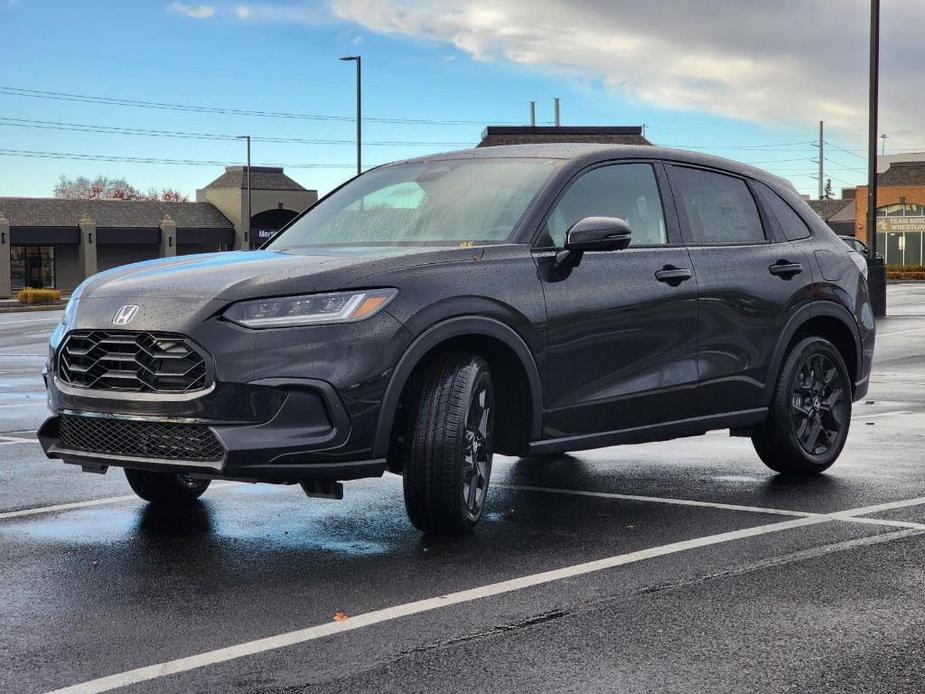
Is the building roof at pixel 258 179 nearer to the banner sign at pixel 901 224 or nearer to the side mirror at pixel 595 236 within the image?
the banner sign at pixel 901 224

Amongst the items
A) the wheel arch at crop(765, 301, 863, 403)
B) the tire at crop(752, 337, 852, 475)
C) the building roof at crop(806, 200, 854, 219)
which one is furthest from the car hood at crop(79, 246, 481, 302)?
the building roof at crop(806, 200, 854, 219)

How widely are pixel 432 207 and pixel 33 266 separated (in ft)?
229

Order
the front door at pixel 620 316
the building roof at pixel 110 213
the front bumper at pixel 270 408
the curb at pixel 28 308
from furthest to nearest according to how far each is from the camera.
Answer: the building roof at pixel 110 213
the curb at pixel 28 308
the front door at pixel 620 316
the front bumper at pixel 270 408

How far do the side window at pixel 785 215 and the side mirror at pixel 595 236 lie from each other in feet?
6.43

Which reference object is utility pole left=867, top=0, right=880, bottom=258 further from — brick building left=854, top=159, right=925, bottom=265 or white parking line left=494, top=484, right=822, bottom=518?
A: brick building left=854, top=159, right=925, bottom=265

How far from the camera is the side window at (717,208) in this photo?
25.6 ft

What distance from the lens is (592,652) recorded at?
4.60 meters

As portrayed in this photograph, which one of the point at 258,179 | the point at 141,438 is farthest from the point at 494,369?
the point at 258,179

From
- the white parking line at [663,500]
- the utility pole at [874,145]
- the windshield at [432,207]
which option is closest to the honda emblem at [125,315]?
the windshield at [432,207]

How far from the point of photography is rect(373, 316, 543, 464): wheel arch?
6.01m

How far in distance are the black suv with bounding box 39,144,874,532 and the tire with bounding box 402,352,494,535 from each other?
0.01m

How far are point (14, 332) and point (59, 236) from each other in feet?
144

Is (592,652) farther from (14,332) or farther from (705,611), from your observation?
(14,332)

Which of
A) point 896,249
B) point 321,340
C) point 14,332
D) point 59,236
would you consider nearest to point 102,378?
point 321,340
